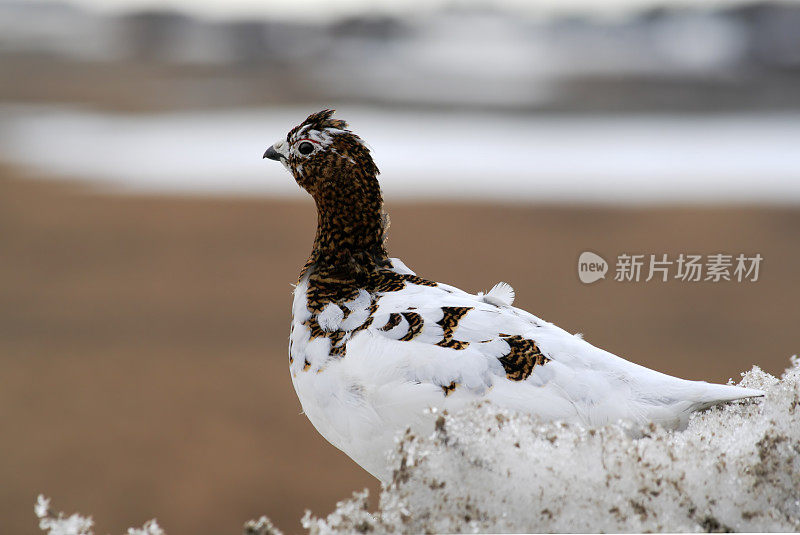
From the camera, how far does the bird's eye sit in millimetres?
2391

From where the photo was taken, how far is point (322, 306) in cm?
229

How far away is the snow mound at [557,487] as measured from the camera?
67.2 inches

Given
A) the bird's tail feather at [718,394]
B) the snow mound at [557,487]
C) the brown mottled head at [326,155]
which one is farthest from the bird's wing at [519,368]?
the brown mottled head at [326,155]

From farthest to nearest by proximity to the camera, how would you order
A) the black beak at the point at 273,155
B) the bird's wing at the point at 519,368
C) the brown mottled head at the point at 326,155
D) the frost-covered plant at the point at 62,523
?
the black beak at the point at 273,155, the brown mottled head at the point at 326,155, the bird's wing at the point at 519,368, the frost-covered plant at the point at 62,523

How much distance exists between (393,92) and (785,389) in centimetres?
2035

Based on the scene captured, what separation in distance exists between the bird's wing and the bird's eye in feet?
1.82

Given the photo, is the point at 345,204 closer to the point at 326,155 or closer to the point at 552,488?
the point at 326,155

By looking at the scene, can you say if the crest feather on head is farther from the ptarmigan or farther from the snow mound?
the snow mound

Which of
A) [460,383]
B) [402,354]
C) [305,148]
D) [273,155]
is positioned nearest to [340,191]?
[305,148]

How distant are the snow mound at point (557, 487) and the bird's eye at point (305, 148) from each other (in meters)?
0.95

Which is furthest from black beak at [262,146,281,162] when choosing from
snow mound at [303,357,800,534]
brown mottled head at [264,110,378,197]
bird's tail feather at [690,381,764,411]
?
bird's tail feather at [690,381,764,411]

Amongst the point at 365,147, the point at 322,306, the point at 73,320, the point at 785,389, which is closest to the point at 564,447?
the point at 785,389

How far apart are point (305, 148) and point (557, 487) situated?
3.91 ft

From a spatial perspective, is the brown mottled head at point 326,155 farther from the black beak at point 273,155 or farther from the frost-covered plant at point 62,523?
the frost-covered plant at point 62,523
